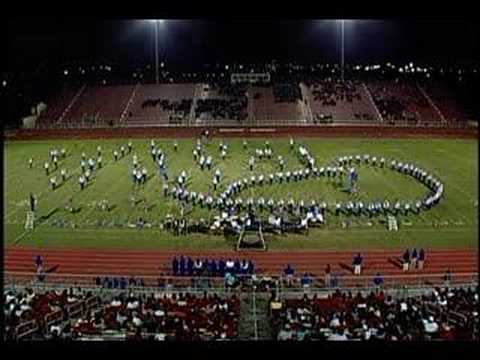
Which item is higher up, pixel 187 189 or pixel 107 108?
pixel 107 108

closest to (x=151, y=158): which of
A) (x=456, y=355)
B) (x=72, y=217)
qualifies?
(x=72, y=217)

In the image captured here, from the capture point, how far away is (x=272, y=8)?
8461 millimetres

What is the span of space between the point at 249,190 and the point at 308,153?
4102 millimetres

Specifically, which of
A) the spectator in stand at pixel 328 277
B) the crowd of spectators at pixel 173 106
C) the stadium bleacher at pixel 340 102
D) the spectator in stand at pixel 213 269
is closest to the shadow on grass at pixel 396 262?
the spectator in stand at pixel 328 277

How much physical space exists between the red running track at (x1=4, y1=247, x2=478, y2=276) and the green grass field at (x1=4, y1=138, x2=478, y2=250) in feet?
1.14

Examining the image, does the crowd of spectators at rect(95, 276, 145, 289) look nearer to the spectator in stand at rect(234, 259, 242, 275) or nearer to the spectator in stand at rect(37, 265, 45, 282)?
the spectator in stand at rect(37, 265, 45, 282)

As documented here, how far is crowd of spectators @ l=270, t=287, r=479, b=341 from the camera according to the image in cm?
934

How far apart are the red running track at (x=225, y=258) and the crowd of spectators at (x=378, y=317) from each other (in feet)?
5.40

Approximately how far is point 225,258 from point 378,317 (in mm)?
3701

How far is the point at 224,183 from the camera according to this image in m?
17.4

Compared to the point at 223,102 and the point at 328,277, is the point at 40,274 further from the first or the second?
the point at 223,102

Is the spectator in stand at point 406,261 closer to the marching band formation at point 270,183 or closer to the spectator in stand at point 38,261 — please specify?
the marching band formation at point 270,183

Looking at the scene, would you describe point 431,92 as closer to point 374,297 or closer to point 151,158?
point 151,158

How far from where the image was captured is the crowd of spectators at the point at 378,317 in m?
9.34
